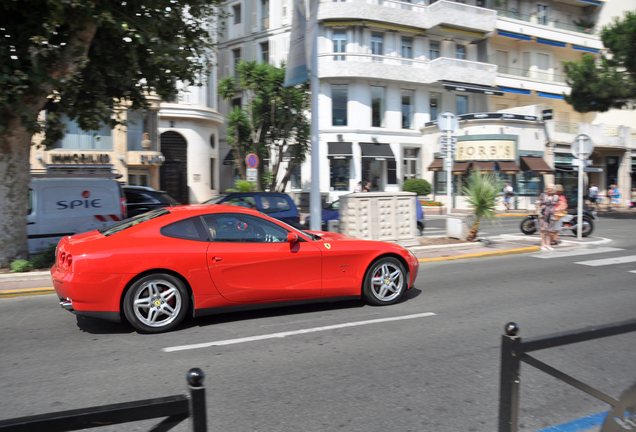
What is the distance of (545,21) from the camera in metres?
37.7

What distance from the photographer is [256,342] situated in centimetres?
538

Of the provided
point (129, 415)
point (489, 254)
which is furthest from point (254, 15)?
point (129, 415)

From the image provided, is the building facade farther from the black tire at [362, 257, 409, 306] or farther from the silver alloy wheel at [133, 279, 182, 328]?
the silver alloy wheel at [133, 279, 182, 328]

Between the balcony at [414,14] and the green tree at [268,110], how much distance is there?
10138mm

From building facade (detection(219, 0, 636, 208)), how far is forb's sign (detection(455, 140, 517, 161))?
65mm

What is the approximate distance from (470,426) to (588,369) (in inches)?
69.5

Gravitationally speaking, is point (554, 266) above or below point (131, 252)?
below

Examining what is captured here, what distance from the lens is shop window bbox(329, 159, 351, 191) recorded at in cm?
3177

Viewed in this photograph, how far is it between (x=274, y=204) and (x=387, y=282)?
19.9ft

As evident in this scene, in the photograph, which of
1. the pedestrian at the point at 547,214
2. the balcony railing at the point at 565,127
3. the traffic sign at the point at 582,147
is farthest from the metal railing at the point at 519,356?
the balcony railing at the point at 565,127

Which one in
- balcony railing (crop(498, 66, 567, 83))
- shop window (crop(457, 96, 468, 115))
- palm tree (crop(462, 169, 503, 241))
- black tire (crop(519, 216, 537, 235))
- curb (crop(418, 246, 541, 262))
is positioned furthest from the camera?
balcony railing (crop(498, 66, 567, 83))

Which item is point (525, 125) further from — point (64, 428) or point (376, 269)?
point (64, 428)

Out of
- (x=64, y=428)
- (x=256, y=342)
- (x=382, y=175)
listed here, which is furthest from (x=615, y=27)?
(x=64, y=428)

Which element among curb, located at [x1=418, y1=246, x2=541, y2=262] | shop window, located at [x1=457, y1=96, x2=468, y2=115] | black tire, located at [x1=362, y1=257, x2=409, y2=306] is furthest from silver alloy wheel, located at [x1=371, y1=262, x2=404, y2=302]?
shop window, located at [x1=457, y1=96, x2=468, y2=115]
